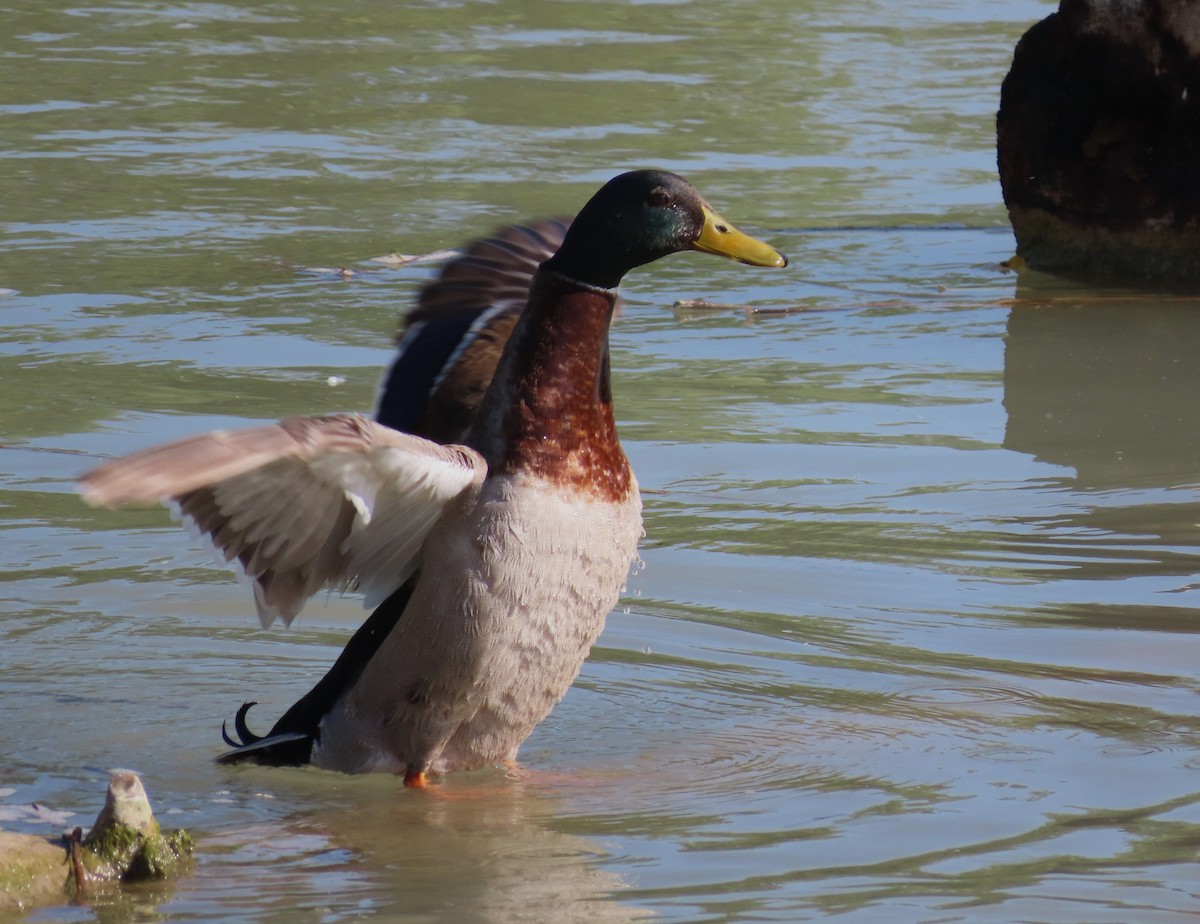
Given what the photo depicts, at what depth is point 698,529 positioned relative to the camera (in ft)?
18.9

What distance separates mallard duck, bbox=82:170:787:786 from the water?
15cm

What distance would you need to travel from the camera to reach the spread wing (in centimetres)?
326

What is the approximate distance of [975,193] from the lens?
10.1 metres

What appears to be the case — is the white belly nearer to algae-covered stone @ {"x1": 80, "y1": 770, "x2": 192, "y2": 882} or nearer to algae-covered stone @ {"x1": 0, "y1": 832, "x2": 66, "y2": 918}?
algae-covered stone @ {"x1": 80, "y1": 770, "x2": 192, "y2": 882}

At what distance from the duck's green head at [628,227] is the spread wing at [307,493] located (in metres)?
0.51

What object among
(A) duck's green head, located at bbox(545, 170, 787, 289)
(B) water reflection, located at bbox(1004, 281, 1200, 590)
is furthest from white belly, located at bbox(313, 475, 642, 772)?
(B) water reflection, located at bbox(1004, 281, 1200, 590)

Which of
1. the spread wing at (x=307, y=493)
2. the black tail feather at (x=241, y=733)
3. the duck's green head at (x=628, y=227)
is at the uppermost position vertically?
the duck's green head at (x=628, y=227)

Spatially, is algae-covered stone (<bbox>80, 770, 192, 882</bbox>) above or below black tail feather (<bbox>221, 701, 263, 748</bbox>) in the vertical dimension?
above

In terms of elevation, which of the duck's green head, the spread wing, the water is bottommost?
the water

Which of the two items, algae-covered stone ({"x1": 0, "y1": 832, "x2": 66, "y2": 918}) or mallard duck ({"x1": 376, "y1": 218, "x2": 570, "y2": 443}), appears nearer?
algae-covered stone ({"x1": 0, "y1": 832, "x2": 66, "y2": 918})

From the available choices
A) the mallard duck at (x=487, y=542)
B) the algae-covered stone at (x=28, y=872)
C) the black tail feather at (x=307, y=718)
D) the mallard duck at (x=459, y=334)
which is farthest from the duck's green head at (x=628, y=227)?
the algae-covered stone at (x=28, y=872)

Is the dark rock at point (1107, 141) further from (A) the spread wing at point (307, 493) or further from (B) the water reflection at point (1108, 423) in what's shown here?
(A) the spread wing at point (307, 493)

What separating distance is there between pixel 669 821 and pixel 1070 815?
29.1 inches

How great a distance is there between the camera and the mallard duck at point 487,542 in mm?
4082
